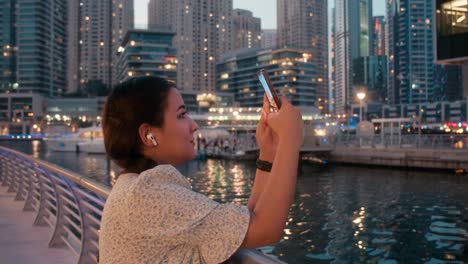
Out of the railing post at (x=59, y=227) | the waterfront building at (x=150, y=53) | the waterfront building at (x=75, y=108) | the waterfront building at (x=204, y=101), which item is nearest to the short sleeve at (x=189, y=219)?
the railing post at (x=59, y=227)

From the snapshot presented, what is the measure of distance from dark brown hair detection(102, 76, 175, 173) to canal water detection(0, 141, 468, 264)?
9.63 metres

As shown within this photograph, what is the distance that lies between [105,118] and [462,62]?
34.0m

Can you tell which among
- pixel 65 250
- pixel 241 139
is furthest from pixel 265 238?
pixel 241 139

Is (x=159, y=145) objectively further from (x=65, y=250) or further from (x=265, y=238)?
(x=65, y=250)

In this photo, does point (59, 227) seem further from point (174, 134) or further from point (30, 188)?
point (174, 134)

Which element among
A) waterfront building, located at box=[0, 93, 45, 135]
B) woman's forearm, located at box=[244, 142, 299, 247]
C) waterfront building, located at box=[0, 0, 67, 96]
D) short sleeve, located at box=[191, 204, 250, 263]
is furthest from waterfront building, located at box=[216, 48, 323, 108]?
short sleeve, located at box=[191, 204, 250, 263]

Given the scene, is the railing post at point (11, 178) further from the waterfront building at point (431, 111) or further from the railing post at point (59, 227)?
the waterfront building at point (431, 111)

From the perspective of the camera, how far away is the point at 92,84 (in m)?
183

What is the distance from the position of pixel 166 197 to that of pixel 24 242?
530 centimetres

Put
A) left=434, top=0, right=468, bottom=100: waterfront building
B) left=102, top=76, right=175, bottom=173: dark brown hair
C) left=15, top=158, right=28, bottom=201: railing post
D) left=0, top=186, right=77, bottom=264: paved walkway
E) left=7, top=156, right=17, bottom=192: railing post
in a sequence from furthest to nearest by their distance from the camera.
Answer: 1. left=434, top=0, right=468, bottom=100: waterfront building
2. left=7, top=156, right=17, bottom=192: railing post
3. left=15, top=158, right=28, bottom=201: railing post
4. left=0, top=186, right=77, bottom=264: paved walkway
5. left=102, top=76, right=175, bottom=173: dark brown hair

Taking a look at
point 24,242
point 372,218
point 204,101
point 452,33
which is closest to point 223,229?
point 24,242

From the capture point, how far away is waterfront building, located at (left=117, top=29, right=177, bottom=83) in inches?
5600

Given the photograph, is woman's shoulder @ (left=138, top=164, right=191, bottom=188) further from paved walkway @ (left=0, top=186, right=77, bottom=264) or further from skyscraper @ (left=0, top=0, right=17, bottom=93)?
skyscraper @ (left=0, top=0, right=17, bottom=93)

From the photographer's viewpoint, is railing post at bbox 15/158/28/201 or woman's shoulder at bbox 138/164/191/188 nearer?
woman's shoulder at bbox 138/164/191/188
